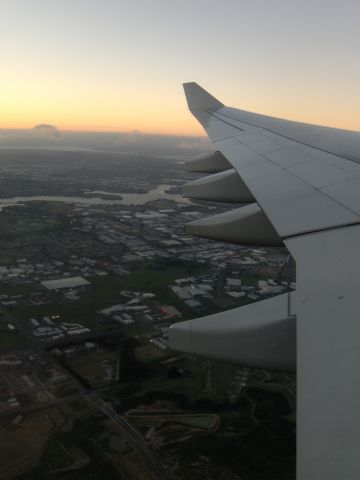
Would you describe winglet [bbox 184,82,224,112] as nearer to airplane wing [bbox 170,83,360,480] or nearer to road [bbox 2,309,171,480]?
airplane wing [bbox 170,83,360,480]

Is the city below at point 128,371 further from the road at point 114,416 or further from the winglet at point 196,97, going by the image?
the winglet at point 196,97

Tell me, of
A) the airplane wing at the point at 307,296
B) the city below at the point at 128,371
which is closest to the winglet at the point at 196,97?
the airplane wing at the point at 307,296

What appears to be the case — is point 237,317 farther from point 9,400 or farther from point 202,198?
point 9,400

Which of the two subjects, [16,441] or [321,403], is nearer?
[321,403]

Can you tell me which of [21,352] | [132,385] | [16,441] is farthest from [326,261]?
[21,352]

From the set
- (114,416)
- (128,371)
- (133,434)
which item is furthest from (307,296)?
(128,371)

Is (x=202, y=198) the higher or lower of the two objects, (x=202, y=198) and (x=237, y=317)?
the higher
